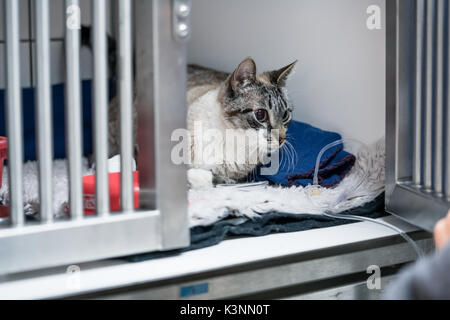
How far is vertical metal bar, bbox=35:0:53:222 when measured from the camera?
0.87 m

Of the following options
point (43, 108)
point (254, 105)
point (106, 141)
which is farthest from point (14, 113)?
point (254, 105)

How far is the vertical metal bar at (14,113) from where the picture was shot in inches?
33.4

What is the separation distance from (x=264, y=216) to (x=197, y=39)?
3.84 feet

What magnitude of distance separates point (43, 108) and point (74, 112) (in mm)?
52

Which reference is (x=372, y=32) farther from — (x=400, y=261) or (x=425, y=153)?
(x=400, y=261)

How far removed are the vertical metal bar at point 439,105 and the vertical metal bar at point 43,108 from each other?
764mm

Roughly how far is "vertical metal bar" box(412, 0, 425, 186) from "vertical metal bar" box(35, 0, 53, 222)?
2.52 ft

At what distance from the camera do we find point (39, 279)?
879 millimetres

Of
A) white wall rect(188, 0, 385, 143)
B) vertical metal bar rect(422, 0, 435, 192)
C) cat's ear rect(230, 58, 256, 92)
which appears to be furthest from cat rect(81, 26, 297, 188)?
vertical metal bar rect(422, 0, 435, 192)

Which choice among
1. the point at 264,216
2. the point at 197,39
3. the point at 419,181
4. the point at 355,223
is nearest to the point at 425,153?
the point at 419,181

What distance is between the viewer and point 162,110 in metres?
0.92

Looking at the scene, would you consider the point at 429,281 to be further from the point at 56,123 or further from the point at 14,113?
the point at 56,123

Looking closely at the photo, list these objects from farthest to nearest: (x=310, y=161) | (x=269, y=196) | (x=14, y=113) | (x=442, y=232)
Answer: (x=310, y=161) → (x=269, y=196) → (x=14, y=113) → (x=442, y=232)

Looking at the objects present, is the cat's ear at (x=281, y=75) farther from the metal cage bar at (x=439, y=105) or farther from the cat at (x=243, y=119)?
the metal cage bar at (x=439, y=105)
